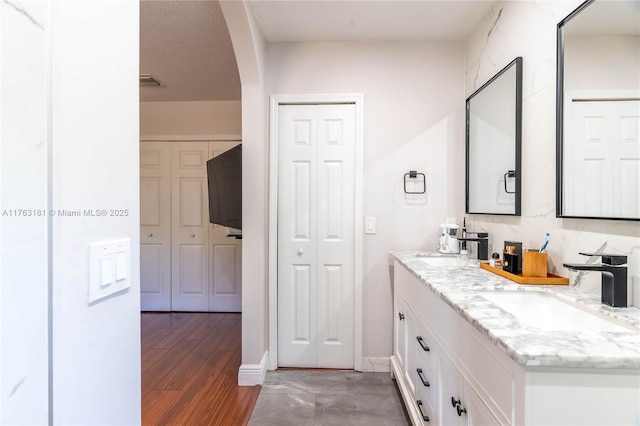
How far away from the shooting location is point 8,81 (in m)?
0.47

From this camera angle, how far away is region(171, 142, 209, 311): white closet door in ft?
12.5

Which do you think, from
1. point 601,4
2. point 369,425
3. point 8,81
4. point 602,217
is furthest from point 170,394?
point 601,4

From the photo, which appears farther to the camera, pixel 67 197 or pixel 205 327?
pixel 205 327

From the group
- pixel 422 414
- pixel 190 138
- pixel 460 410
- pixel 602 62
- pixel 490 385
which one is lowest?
pixel 422 414

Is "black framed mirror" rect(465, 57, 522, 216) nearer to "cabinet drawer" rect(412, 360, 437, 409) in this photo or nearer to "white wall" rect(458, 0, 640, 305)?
"white wall" rect(458, 0, 640, 305)

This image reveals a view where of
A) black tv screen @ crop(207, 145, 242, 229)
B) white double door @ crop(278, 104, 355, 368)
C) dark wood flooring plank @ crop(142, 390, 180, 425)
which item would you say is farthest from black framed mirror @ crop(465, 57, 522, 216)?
dark wood flooring plank @ crop(142, 390, 180, 425)

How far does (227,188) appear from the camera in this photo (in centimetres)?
244

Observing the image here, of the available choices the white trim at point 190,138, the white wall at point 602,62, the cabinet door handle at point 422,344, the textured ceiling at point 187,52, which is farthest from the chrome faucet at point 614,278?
the white trim at point 190,138

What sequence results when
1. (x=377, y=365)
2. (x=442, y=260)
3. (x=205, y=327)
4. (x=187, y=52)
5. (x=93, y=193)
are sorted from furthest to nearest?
(x=205, y=327), (x=187, y=52), (x=377, y=365), (x=442, y=260), (x=93, y=193)

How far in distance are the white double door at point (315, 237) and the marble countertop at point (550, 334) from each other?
46.7 inches

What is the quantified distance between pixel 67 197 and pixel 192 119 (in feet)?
11.8

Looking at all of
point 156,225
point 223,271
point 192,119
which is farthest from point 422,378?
point 192,119

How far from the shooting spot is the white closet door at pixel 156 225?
150 inches

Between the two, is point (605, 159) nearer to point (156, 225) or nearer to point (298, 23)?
point (298, 23)
